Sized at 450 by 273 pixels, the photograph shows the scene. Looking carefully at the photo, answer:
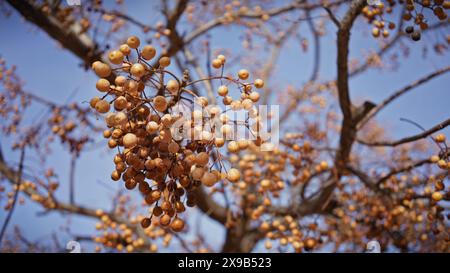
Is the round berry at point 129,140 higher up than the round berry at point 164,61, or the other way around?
the round berry at point 164,61

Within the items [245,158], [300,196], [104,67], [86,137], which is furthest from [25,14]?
[300,196]

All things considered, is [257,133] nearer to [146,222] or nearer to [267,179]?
[146,222]

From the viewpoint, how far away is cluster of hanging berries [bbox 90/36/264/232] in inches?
55.0

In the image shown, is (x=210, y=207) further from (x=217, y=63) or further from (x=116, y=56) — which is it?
(x=116, y=56)

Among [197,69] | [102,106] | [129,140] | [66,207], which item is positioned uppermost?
[197,69]

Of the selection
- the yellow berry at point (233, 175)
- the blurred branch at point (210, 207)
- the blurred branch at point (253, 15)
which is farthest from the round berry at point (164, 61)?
the blurred branch at point (253, 15)

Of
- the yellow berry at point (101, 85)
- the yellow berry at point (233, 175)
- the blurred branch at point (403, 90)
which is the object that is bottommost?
the yellow berry at point (233, 175)

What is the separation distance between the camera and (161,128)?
1.41 m

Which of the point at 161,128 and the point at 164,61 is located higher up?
the point at 164,61

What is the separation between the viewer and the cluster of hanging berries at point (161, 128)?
140 centimetres

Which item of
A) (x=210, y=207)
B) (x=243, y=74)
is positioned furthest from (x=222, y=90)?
(x=210, y=207)

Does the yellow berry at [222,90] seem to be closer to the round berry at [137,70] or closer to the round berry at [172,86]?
the round berry at [172,86]

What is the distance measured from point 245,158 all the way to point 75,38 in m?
2.13

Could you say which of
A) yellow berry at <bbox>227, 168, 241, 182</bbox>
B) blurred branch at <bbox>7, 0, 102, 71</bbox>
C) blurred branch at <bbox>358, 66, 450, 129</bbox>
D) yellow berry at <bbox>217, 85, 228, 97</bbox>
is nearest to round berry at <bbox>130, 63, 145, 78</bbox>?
yellow berry at <bbox>217, 85, 228, 97</bbox>
